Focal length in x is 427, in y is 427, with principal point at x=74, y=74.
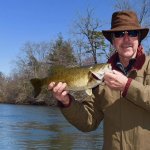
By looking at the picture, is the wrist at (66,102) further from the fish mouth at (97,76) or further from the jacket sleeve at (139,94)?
the jacket sleeve at (139,94)

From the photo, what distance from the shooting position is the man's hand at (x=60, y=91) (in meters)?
4.45

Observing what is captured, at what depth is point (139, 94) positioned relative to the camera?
3996mm

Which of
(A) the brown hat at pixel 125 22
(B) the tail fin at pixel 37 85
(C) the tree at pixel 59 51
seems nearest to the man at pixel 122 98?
(A) the brown hat at pixel 125 22

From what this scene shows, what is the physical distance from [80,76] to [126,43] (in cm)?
58

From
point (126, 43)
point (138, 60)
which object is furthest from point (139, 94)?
point (126, 43)

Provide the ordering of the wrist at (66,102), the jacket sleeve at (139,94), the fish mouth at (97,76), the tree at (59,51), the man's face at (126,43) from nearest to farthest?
the jacket sleeve at (139,94) < the fish mouth at (97,76) < the man's face at (126,43) < the wrist at (66,102) < the tree at (59,51)

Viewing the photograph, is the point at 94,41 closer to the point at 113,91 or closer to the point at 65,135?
the point at 65,135

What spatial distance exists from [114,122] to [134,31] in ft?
3.20

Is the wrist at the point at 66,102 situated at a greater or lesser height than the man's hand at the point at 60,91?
lesser

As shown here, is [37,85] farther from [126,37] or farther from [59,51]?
[59,51]

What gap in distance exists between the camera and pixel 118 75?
13.2 ft

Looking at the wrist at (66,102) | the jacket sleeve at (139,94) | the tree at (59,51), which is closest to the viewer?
the jacket sleeve at (139,94)

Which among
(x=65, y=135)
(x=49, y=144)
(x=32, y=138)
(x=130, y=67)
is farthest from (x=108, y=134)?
(x=65, y=135)

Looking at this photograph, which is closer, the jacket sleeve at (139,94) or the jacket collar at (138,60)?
the jacket sleeve at (139,94)
